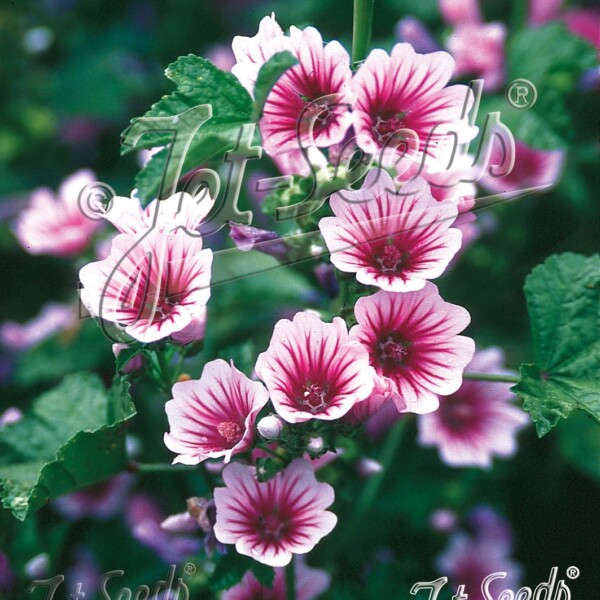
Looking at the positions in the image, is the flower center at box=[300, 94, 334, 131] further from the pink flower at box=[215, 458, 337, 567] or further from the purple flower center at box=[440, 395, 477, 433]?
the purple flower center at box=[440, 395, 477, 433]

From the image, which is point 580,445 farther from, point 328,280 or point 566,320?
point 328,280

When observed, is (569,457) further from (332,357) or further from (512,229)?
(332,357)

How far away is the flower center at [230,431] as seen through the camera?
125 centimetres

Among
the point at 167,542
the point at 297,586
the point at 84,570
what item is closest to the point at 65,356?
the point at 84,570

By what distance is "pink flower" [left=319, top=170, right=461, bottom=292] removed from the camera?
1196mm

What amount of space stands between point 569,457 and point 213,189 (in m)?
1.25

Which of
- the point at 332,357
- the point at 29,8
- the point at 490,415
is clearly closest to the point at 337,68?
the point at 332,357

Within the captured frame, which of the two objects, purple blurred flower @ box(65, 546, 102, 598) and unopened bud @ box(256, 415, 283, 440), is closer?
unopened bud @ box(256, 415, 283, 440)

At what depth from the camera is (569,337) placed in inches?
57.4

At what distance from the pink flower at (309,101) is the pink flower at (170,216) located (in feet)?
0.48

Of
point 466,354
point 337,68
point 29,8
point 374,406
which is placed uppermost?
point 29,8

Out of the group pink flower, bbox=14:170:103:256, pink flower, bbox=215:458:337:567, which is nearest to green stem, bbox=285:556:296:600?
pink flower, bbox=215:458:337:567

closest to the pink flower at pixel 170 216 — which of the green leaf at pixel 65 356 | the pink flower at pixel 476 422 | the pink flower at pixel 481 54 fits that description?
the pink flower at pixel 476 422

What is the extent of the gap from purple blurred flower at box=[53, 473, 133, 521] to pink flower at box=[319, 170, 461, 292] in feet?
3.69
